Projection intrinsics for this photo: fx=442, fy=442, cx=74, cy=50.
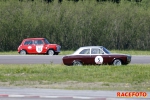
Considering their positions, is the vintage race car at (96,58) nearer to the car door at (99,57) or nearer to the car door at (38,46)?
the car door at (99,57)

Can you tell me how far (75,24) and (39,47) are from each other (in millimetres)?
15493

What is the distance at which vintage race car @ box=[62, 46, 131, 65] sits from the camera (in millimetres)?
26406

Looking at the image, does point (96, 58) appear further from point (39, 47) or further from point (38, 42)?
point (38, 42)

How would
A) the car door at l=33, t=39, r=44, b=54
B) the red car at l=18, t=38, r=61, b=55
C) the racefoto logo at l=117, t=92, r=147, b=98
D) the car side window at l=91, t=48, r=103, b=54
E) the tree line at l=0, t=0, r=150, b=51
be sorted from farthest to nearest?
the tree line at l=0, t=0, r=150, b=51 → the car door at l=33, t=39, r=44, b=54 → the red car at l=18, t=38, r=61, b=55 → the car side window at l=91, t=48, r=103, b=54 → the racefoto logo at l=117, t=92, r=147, b=98

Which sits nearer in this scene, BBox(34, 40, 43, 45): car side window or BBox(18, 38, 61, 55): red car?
BBox(18, 38, 61, 55): red car

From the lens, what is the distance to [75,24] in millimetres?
55219

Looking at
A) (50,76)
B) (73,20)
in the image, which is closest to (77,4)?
(73,20)

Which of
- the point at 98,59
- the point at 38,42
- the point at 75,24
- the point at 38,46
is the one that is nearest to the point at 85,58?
the point at 98,59

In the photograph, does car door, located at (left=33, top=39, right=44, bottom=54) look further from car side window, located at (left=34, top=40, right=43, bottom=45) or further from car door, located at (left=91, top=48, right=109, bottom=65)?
car door, located at (left=91, top=48, right=109, bottom=65)

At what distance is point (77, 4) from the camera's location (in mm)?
57812

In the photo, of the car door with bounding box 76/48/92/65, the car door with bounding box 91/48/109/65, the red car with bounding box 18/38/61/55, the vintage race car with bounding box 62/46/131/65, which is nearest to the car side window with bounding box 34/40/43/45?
the red car with bounding box 18/38/61/55

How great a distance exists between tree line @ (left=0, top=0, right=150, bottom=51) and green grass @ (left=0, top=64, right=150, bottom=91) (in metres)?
30.8

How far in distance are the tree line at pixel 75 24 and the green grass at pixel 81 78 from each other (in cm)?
3080

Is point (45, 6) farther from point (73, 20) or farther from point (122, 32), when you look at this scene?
point (122, 32)
